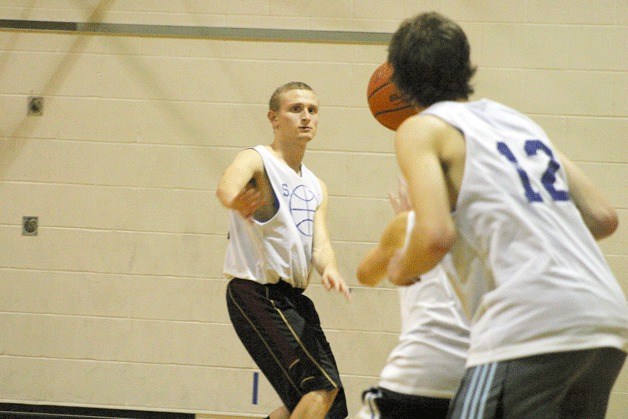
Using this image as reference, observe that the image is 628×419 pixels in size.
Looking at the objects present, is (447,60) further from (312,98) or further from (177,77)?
(177,77)

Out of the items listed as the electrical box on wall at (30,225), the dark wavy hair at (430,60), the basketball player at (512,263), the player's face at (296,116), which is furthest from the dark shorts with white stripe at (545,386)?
the electrical box on wall at (30,225)

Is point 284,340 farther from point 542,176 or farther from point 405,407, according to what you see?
point 542,176

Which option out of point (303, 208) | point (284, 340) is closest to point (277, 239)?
point (303, 208)

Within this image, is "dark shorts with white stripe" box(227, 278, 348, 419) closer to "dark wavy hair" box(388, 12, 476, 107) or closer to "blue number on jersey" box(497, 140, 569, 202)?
"dark wavy hair" box(388, 12, 476, 107)

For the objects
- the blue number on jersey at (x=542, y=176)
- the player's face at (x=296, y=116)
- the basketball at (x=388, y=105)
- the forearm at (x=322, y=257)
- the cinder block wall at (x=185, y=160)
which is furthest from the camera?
the cinder block wall at (x=185, y=160)

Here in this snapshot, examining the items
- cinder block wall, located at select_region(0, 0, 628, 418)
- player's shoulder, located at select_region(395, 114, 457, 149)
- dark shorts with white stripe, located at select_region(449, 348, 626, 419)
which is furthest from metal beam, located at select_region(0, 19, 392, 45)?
dark shorts with white stripe, located at select_region(449, 348, 626, 419)

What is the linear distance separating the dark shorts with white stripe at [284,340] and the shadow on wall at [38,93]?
2.55 m

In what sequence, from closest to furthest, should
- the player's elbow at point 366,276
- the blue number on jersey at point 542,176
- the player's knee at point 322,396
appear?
the blue number on jersey at point 542,176 < the player's elbow at point 366,276 < the player's knee at point 322,396

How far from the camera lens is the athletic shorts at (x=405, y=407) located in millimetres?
2510

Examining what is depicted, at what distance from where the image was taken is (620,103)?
5.57 metres

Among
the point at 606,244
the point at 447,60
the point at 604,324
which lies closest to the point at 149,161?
the point at 606,244

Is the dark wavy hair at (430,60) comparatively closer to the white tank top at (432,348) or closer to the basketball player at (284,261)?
the white tank top at (432,348)

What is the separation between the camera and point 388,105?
11.7ft

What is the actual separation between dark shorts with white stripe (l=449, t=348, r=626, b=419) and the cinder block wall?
3739 millimetres
